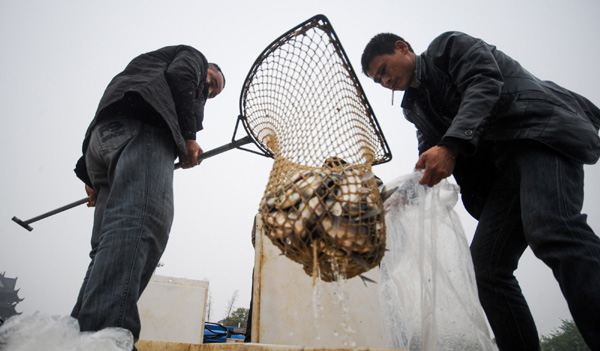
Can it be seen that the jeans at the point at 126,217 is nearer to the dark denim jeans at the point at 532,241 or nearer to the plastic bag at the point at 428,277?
the plastic bag at the point at 428,277

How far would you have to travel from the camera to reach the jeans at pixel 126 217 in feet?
3.14

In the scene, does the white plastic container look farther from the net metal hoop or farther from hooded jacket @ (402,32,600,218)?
hooded jacket @ (402,32,600,218)

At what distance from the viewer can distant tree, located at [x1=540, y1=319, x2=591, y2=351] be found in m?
14.2

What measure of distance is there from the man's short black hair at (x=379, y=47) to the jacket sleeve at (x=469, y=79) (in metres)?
0.21

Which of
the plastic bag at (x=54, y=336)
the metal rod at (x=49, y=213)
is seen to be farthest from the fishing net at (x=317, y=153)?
the metal rod at (x=49, y=213)

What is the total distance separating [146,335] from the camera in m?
2.91

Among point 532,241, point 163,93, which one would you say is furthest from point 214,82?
point 532,241

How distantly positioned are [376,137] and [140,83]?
1.10 metres

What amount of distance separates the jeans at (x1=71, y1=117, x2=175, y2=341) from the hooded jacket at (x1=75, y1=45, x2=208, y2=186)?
4 centimetres

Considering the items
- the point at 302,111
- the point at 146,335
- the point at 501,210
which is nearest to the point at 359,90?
the point at 302,111

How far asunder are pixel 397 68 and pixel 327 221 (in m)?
1.17

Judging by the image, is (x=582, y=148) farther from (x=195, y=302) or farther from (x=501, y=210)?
(x=195, y=302)

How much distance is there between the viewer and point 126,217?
42.2 inches

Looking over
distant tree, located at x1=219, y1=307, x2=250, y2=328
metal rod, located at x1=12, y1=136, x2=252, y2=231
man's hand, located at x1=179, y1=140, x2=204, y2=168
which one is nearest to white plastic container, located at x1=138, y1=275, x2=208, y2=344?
metal rod, located at x1=12, y1=136, x2=252, y2=231
